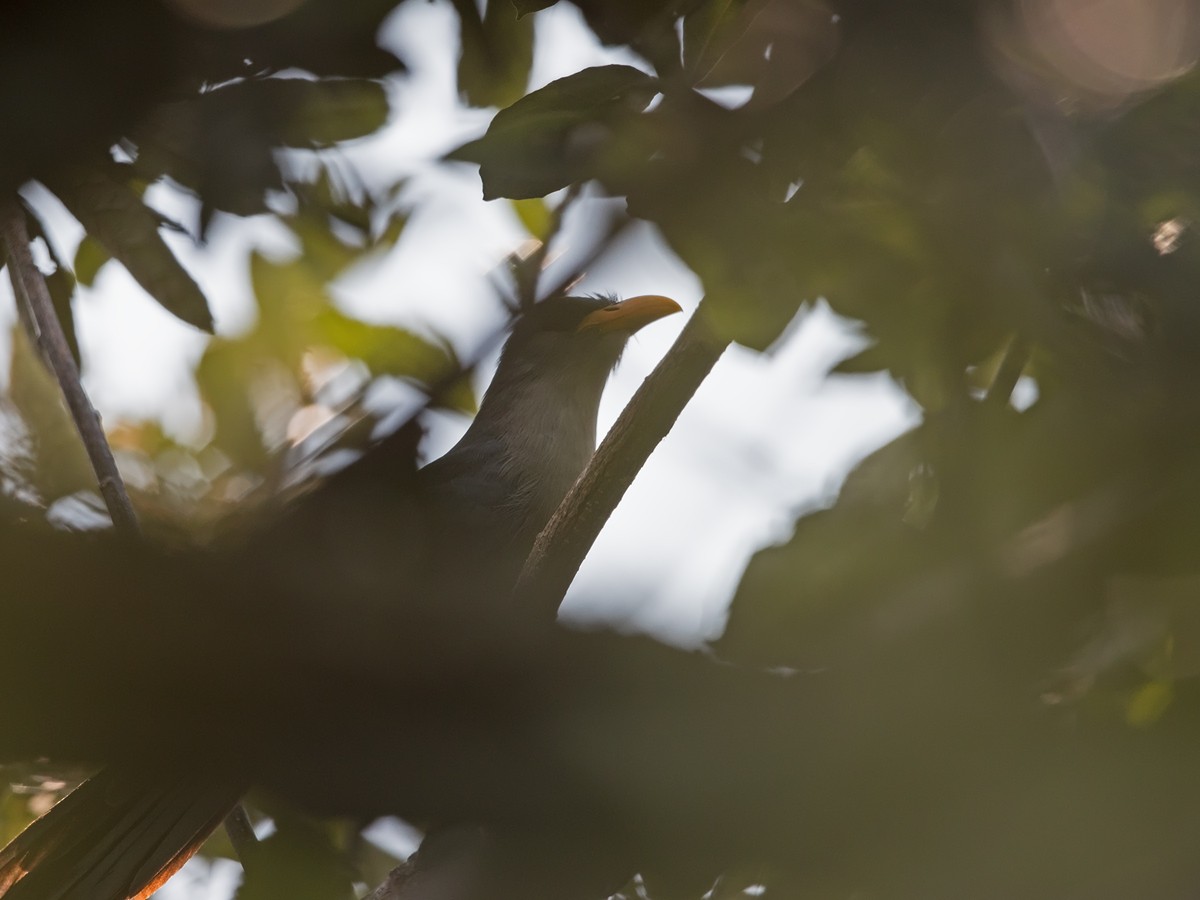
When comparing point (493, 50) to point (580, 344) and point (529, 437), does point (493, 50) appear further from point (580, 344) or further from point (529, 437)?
point (580, 344)

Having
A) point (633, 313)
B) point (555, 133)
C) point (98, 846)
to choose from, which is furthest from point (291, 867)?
point (633, 313)

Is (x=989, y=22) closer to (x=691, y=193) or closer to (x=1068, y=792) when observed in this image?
(x=691, y=193)

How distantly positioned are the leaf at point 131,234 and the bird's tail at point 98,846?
137 cm

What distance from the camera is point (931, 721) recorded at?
1145 millimetres

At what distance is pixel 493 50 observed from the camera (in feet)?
8.56

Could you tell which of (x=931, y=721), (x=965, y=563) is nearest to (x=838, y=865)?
(x=931, y=721)

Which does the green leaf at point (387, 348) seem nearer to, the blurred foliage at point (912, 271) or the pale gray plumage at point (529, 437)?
the blurred foliage at point (912, 271)

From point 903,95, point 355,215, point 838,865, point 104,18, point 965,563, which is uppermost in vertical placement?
point 355,215

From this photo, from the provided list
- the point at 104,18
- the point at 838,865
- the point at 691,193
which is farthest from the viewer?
the point at 104,18

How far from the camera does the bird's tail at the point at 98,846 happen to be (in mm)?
3066

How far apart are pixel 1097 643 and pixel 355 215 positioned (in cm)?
224

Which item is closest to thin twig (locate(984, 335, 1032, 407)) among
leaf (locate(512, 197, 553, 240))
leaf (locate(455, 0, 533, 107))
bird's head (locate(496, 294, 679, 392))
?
leaf (locate(455, 0, 533, 107))

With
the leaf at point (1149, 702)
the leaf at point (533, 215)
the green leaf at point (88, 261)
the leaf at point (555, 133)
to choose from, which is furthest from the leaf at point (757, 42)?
the green leaf at point (88, 261)

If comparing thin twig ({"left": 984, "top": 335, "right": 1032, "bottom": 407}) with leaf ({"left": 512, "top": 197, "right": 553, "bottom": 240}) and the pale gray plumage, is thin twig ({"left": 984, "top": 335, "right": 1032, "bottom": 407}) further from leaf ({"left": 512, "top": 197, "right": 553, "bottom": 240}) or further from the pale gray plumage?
the pale gray plumage
